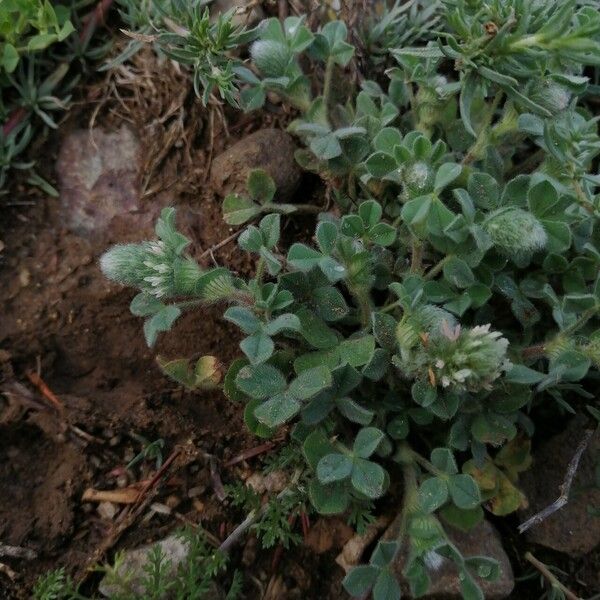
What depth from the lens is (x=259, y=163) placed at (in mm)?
2615

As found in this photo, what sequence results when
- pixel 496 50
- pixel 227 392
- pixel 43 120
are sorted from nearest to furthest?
pixel 496 50 < pixel 227 392 < pixel 43 120

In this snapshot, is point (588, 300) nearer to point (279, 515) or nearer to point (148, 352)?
point (279, 515)

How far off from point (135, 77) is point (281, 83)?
0.81 meters

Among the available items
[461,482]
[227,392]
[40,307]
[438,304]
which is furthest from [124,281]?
[461,482]

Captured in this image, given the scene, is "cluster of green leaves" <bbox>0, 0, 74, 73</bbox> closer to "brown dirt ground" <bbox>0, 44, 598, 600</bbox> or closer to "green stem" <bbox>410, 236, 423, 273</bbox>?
"brown dirt ground" <bbox>0, 44, 598, 600</bbox>

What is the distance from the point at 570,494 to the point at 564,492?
25 centimetres

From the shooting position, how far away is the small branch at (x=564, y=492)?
2.23 meters

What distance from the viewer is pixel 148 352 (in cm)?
258

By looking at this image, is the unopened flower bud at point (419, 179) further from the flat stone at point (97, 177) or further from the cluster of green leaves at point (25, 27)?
the cluster of green leaves at point (25, 27)

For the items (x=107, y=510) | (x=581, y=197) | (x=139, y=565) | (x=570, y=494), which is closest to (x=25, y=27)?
(x=107, y=510)

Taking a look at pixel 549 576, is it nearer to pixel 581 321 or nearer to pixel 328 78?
pixel 581 321

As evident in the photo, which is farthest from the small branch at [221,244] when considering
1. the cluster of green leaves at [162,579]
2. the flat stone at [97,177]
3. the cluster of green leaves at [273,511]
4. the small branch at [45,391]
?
the cluster of green leaves at [162,579]

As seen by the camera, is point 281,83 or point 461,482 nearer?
point 461,482

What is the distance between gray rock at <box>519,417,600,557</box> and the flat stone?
1771mm
